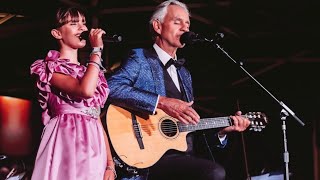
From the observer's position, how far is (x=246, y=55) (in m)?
10.5

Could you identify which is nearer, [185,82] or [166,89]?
[166,89]

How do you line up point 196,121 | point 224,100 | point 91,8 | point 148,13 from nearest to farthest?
point 196,121 → point 91,8 → point 148,13 → point 224,100

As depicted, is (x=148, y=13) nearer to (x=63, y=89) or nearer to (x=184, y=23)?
(x=184, y=23)

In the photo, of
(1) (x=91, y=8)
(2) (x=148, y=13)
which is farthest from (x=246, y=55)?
(1) (x=91, y=8)

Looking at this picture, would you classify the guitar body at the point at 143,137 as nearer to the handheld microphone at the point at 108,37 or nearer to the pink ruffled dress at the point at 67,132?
the pink ruffled dress at the point at 67,132

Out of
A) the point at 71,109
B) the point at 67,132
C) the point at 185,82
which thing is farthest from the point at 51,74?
the point at 185,82

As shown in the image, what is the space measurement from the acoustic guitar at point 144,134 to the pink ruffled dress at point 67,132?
1.37 feet

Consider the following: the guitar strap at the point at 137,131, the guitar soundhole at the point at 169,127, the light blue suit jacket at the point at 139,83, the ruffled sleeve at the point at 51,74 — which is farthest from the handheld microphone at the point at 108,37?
the guitar soundhole at the point at 169,127

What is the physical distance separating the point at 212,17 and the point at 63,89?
6.10 meters

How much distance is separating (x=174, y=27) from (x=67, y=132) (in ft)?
4.65

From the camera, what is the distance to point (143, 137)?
3547mm

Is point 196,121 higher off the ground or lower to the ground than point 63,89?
lower

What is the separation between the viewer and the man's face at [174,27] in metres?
3.94

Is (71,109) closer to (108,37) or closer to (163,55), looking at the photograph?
(108,37)
